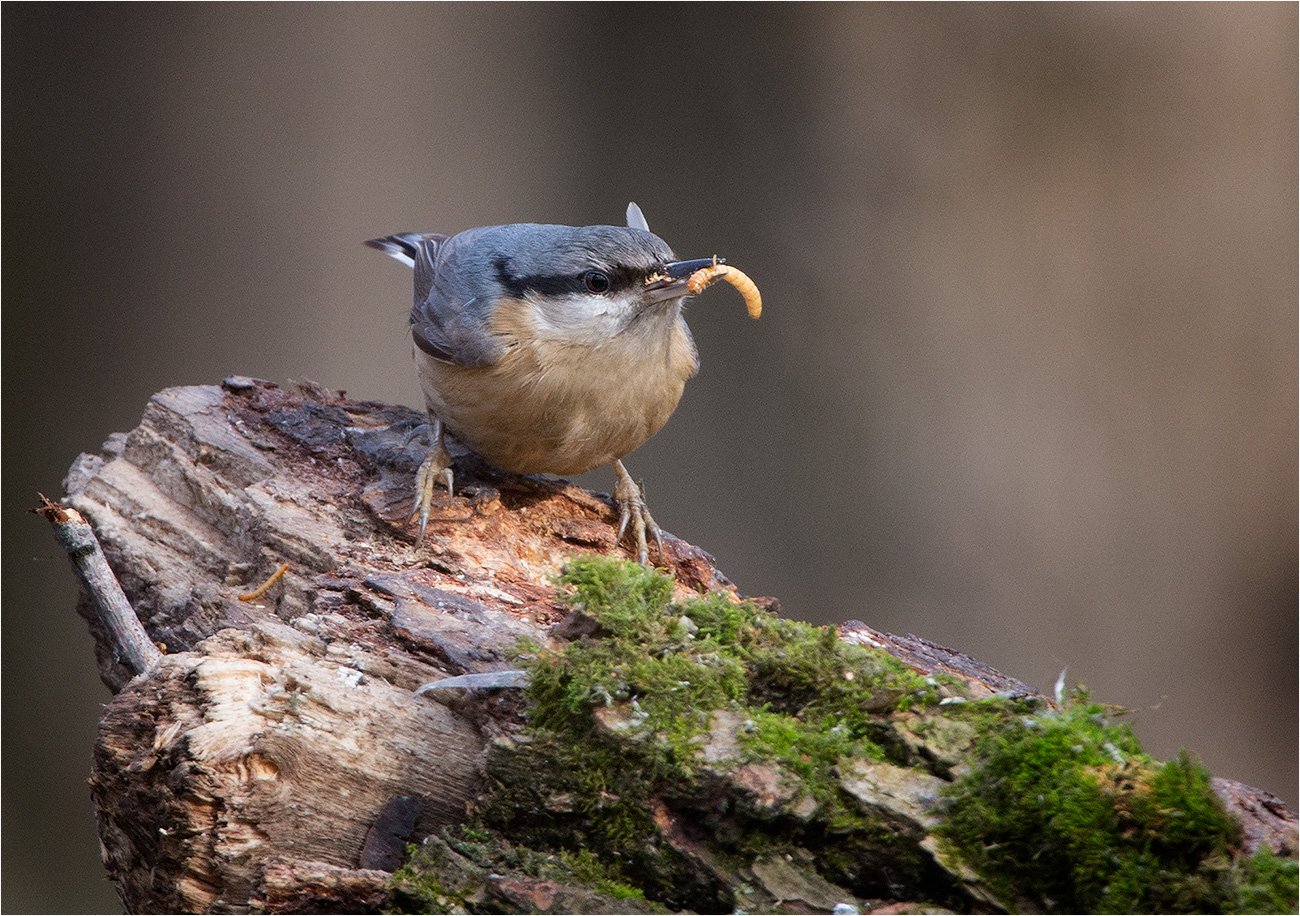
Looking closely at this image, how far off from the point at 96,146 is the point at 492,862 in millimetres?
3535

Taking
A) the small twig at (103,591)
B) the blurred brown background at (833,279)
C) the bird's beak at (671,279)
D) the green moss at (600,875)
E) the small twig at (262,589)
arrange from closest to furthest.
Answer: the green moss at (600,875), the small twig at (103,591), the small twig at (262,589), the bird's beak at (671,279), the blurred brown background at (833,279)

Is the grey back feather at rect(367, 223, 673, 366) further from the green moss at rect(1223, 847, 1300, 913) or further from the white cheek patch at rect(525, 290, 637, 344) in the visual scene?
the green moss at rect(1223, 847, 1300, 913)

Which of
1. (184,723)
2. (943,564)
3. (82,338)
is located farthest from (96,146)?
(943,564)

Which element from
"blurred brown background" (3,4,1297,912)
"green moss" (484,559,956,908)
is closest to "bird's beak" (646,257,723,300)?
"green moss" (484,559,956,908)

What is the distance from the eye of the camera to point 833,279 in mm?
4262

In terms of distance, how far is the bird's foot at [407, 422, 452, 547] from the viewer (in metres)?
2.23

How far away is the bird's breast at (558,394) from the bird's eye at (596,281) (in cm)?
11

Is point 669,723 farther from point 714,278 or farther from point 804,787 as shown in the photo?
point 714,278

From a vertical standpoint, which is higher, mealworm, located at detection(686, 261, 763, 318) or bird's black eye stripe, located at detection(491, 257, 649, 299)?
mealworm, located at detection(686, 261, 763, 318)

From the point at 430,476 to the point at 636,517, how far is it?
48 cm

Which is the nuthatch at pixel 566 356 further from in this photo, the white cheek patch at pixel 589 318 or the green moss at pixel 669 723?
the green moss at pixel 669 723

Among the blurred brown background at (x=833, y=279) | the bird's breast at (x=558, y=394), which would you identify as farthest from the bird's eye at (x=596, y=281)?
the blurred brown background at (x=833, y=279)

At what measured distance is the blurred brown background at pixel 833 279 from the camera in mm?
3775

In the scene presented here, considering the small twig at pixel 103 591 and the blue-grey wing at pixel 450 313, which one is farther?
the blue-grey wing at pixel 450 313
